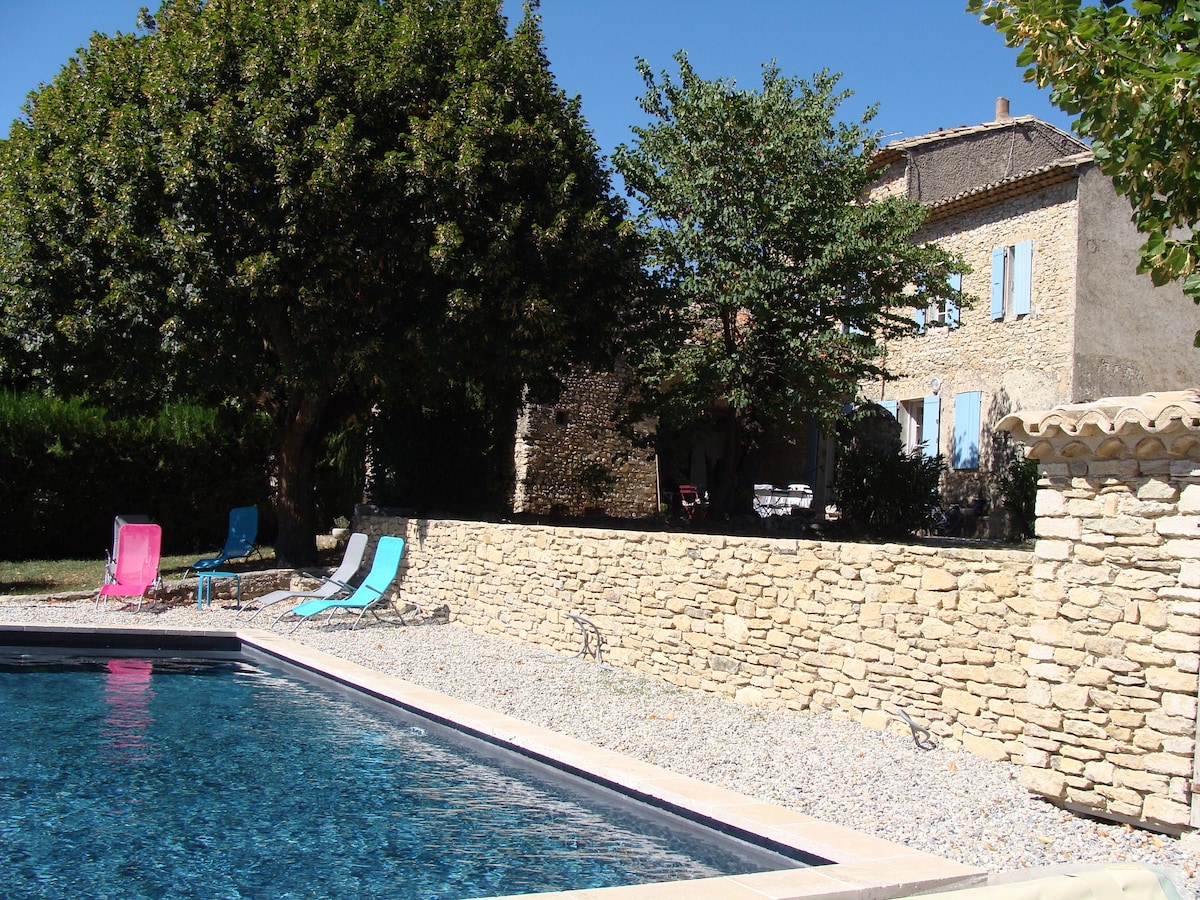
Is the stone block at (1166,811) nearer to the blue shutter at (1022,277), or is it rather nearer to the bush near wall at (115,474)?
the blue shutter at (1022,277)

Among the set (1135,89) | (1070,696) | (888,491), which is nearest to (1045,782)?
(1070,696)

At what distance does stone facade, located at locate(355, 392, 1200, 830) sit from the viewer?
5.38 m

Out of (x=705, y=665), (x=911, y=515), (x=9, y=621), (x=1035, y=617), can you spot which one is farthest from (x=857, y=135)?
(x=9, y=621)

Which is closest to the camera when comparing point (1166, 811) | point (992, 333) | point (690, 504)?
point (1166, 811)

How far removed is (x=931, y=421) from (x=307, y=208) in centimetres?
1295

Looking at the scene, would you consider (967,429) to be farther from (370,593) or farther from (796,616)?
(796,616)

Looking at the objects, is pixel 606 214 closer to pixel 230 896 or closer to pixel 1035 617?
pixel 1035 617

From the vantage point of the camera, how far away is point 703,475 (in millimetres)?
26250

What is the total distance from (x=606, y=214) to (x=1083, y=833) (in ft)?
35.8

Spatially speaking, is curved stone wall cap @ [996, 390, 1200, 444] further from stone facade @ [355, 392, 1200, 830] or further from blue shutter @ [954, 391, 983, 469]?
blue shutter @ [954, 391, 983, 469]

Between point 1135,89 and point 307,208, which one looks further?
point 307,208

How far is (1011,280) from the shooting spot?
1852cm

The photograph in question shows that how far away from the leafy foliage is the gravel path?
835 centimetres

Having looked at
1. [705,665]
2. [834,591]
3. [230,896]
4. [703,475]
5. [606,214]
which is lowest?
[230,896]
